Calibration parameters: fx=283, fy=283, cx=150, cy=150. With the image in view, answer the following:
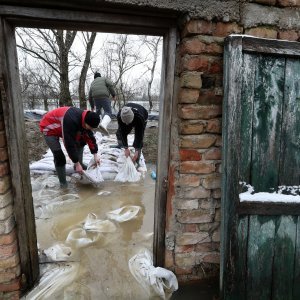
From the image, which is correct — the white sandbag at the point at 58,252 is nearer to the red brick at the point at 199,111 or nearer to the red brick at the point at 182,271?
the red brick at the point at 182,271

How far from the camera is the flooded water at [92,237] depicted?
227cm

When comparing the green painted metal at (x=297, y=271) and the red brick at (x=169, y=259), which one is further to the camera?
the red brick at (x=169, y=259)

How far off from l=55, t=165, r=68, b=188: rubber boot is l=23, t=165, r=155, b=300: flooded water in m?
0.10

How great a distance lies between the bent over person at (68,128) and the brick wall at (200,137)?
6.60 ft

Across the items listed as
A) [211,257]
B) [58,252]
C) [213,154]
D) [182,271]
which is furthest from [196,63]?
[58,252]

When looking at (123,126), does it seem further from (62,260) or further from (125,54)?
(125,54)

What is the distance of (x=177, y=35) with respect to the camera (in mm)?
1976

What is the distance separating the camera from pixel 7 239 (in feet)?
6.55

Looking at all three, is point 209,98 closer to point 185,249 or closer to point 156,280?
point 185,249

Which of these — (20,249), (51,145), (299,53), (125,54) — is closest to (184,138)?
(299,53)

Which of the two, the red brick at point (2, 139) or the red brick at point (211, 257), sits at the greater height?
the red brick at point (2, 139)

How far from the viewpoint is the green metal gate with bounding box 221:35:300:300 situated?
1759 mm

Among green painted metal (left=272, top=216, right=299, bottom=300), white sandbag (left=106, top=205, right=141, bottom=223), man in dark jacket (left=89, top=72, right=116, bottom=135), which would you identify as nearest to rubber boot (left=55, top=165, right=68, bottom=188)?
white sandbag (left=106, top=205, right=141, bottom=223)

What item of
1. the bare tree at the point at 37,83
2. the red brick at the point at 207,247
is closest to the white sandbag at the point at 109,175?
the red brick at the point at 207,247
